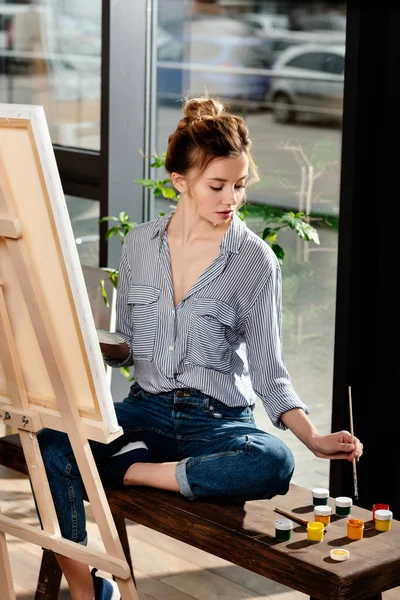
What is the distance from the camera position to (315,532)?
6.71 ft

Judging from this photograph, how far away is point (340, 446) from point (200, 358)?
1.35 ft

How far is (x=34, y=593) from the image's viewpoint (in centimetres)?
278


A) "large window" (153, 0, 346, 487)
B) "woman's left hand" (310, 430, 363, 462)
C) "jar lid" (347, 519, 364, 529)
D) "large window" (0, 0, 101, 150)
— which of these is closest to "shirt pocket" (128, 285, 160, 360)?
"woman's left hand" (310, 430, 363, 462)

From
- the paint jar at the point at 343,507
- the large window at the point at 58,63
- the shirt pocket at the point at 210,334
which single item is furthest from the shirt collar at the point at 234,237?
the large window at the point at 58,63

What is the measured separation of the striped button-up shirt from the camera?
235cm

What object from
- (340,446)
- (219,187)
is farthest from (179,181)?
(340,446)

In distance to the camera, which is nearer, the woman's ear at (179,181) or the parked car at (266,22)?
the woman's ear at (179,181)

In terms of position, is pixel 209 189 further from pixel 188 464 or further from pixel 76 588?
pixel 76 588

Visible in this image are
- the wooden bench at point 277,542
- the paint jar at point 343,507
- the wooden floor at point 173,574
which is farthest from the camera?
the wooden floor at point 173,574

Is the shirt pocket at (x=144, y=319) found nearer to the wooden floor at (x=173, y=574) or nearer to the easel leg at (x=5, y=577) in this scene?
the easel leg at (x=5, y=577)

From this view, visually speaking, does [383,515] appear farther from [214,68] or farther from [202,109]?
[214,68]

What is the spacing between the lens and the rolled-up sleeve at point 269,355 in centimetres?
228

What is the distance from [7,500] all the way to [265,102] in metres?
1.52

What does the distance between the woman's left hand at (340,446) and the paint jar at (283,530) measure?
175 mm
